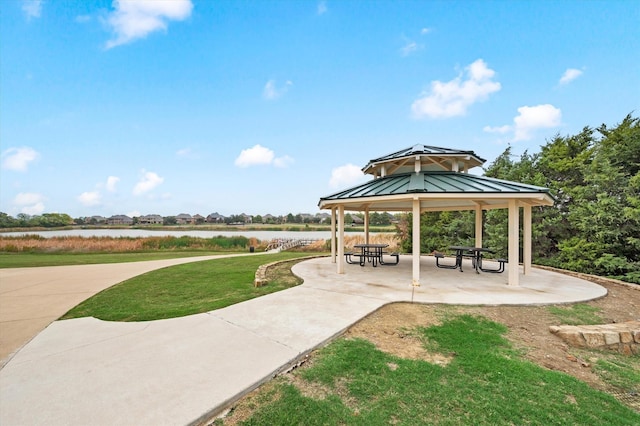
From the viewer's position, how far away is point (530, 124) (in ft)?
41.2

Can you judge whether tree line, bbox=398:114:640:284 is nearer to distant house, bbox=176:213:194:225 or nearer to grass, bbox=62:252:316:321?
grass, bbox=62:252:316:321

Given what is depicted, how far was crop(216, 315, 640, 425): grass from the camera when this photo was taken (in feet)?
7.13

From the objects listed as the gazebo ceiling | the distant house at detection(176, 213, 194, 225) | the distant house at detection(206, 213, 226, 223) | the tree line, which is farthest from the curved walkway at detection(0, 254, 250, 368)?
the distant house at detection(206, 213, 226, 223)

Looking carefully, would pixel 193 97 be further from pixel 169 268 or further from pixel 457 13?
pixel 457 13

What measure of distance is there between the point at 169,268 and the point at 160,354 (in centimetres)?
785

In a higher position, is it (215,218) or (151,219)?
(215,218)

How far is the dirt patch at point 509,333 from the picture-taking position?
2846 mm

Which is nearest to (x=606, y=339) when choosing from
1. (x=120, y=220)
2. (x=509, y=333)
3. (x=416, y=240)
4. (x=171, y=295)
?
(x=509, y=333)

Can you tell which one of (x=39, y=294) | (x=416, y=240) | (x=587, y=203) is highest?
(x=587, y=203)

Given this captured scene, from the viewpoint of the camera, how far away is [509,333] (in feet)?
13.1

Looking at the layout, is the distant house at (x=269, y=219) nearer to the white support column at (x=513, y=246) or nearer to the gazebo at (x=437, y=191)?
the gazebo at (x=437, y=191)

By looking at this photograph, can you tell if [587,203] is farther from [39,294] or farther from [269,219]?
[269,219]

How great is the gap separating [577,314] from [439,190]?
3.44 meters

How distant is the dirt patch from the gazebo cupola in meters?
4.49
